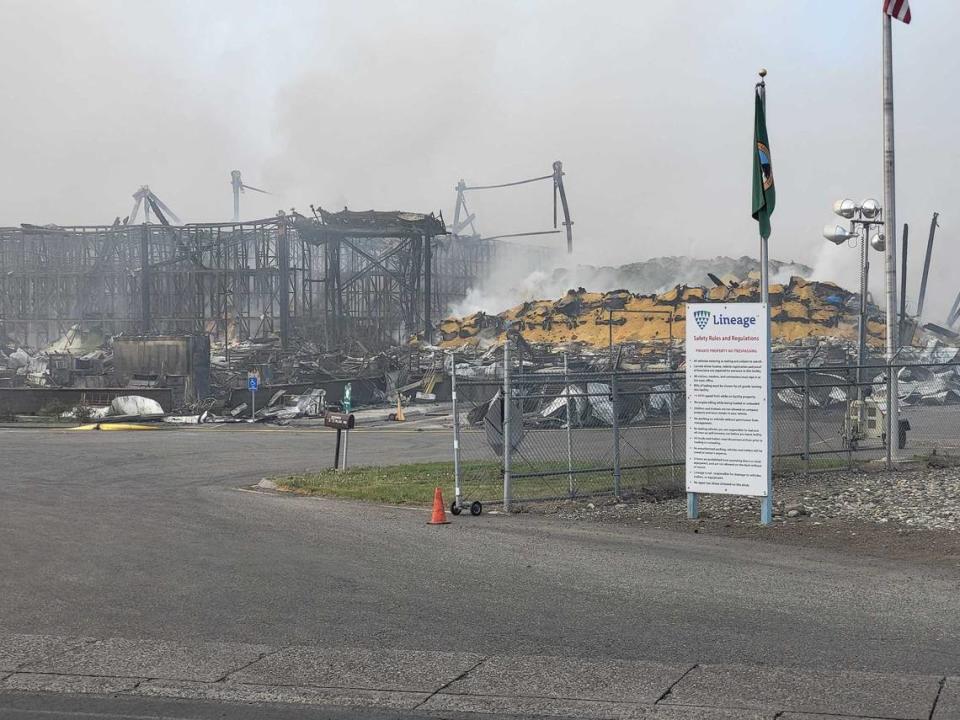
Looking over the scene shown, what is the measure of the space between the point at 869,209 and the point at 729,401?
9223 millimetres

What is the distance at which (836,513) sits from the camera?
44.4 feet

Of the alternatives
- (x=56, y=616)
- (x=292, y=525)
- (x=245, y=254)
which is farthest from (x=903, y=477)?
(x=245, y=254)

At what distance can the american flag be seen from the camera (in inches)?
746

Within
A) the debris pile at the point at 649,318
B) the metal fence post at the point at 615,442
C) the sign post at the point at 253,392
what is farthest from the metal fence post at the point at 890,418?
the debris pile at the point at 649,318

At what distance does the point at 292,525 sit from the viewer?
→ 13.4m

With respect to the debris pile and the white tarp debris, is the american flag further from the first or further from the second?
the debris pile

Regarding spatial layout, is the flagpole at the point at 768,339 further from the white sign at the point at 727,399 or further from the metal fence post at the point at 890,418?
the metal fence post at the point at 890,418

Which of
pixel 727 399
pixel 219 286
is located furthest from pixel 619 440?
pixel 219 286

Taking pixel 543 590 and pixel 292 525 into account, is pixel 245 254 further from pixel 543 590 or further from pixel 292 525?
pixel 543 590

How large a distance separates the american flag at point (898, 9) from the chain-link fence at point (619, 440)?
5.78 metres

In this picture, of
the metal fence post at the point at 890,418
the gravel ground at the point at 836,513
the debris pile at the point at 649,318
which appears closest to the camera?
the gravel ground at the point at 836,513

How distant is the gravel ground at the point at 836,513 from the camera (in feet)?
38.4

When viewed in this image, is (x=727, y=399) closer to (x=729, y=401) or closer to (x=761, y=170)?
(x=729, y=401)

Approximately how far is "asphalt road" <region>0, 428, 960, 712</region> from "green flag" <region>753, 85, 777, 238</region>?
12.9 feet
